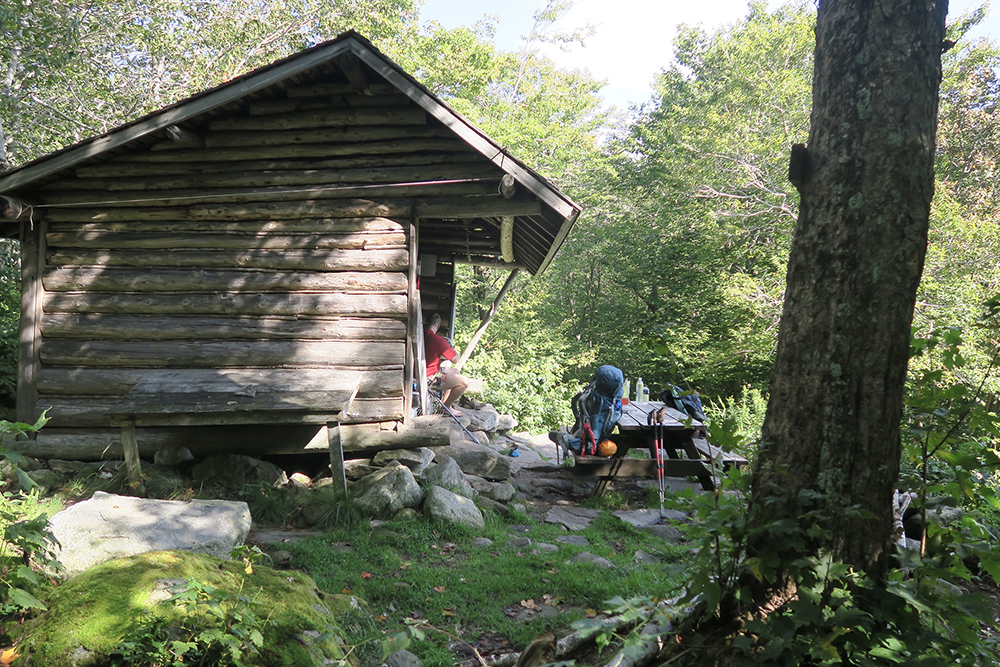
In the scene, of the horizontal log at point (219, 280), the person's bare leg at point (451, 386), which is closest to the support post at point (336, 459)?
the horizontal log at point (219, 280)

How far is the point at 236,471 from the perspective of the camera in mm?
6949

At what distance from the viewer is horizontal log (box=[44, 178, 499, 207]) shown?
24.5 ft

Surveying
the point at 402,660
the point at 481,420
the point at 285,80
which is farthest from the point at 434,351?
the point at 402,660

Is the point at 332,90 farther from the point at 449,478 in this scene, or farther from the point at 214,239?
the point at 449,478

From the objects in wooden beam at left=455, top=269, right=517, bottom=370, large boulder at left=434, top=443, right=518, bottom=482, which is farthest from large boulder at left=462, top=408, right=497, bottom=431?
large boulder at left=434, top=443, right=518, bottom=482

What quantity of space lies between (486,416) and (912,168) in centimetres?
1061

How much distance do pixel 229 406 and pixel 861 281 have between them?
5.66m

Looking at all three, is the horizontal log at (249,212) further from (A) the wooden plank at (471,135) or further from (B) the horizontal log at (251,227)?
(A) the wooden plank at (471,135)

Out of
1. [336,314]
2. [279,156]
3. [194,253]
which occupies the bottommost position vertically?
[336,314]

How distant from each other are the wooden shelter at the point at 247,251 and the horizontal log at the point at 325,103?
19mm

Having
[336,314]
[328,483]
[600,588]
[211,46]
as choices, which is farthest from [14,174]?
[211,46]

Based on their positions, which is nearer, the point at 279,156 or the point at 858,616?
the point at 858,616

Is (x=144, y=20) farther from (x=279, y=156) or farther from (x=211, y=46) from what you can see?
(x=279, y=156)

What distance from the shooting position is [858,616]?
2.07m
